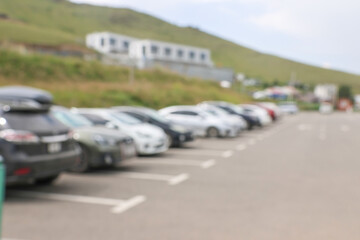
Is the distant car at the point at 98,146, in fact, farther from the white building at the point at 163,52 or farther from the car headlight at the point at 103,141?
the white building at the point at 163,52

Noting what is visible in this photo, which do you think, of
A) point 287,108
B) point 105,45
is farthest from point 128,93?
point 105,45


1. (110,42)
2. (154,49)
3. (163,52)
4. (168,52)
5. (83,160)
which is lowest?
(83,160)

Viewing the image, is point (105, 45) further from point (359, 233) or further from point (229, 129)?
point (359, 233)

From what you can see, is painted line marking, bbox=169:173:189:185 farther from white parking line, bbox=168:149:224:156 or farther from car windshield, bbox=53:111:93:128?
white parking line, bbox=168:149:224:156

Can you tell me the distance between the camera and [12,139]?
21.2ft

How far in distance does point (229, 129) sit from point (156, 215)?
47.9ft

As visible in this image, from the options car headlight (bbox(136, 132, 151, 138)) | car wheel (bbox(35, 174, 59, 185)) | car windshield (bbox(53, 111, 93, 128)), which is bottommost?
car wheel (bbox(35, 174, 59, 185))

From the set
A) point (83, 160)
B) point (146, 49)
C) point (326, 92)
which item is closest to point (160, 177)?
point (83, 160)

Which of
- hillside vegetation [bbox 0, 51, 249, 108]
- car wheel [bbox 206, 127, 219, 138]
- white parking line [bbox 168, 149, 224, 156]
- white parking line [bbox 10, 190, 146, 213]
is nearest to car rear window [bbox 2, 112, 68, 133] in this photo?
white parking line [bbox 10, 190, 146, 213]

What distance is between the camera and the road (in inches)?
212

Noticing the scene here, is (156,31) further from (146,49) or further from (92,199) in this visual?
(92,199)

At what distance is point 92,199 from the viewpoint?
698 cm

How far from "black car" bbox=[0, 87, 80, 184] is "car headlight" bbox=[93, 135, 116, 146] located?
1532 millimetres

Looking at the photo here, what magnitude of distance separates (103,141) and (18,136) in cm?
278
